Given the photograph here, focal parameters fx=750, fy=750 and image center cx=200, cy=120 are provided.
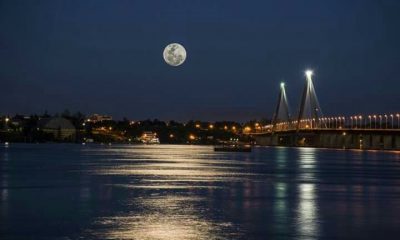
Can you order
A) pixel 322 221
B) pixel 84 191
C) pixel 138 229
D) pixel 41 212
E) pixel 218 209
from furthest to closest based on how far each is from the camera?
pixel 84 191 → pixel 218 209 → pixel 41 212 → pixel 322 221 → pixel 138 229

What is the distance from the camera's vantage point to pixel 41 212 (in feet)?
70.8

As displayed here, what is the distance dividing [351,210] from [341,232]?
5395 millimetres

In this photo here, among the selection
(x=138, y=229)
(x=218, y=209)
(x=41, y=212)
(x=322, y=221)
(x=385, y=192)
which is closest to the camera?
(x=138, y=229)

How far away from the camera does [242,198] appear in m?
27.2

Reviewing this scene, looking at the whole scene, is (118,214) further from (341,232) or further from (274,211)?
(341,232)

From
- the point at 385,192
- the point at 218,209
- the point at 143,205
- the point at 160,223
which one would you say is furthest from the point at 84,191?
the point at 385,192

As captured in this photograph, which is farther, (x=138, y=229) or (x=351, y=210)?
(x=351, y=210)

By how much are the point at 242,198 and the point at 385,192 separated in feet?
25.9

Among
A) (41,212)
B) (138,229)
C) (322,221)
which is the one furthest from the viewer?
(41,212)

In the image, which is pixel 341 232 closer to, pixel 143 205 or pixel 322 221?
pixel 322 221

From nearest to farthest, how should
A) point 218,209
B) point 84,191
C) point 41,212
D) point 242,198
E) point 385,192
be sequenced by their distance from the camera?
point 41,212 → point 218,209 → point 242,198 → point 84,191 → point 385,192

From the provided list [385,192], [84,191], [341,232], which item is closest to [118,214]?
[341,232]

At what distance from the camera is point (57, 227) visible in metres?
18.5

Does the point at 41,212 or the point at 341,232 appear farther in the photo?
the point at 41,212
